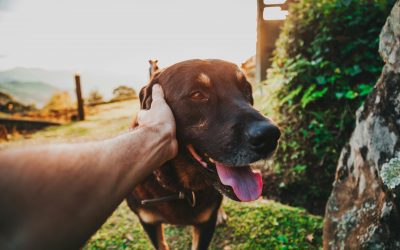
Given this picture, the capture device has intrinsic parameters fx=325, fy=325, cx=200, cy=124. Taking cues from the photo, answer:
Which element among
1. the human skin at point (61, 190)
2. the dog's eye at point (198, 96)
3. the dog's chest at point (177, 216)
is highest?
the human skin at point (61, 190)

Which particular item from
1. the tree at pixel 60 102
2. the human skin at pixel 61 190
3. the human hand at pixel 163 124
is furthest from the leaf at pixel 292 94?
the tree at pixel 60 102

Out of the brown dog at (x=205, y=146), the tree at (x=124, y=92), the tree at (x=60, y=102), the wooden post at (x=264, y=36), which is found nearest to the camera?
the brown dog at (x=205, y=146)

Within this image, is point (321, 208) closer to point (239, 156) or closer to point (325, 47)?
point (325, 47)

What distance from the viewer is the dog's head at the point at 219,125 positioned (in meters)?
2.36

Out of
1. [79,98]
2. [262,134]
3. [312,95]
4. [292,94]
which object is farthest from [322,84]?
[79,98]

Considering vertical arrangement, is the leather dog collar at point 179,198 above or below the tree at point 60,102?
above

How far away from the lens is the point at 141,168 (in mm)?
1539

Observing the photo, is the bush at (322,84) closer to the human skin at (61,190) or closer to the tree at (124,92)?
the human skin at (61,190)

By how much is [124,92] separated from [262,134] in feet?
57.3

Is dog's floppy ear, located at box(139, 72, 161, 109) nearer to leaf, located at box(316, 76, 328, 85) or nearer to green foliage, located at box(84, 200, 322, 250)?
green foliage, located at box(84, 200, 322, 250)

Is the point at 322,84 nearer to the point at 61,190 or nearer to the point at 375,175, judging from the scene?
the point at 375,175

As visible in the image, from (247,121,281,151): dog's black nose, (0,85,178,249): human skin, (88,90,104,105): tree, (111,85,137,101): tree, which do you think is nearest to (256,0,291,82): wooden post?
→ (247,121,281,151): dog's black nose

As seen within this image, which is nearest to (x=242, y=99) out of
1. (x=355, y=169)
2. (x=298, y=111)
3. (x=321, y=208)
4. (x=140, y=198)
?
(x=355, y=169)

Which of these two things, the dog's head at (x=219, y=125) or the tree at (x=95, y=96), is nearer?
the dog's head at (x=219, y=125)
